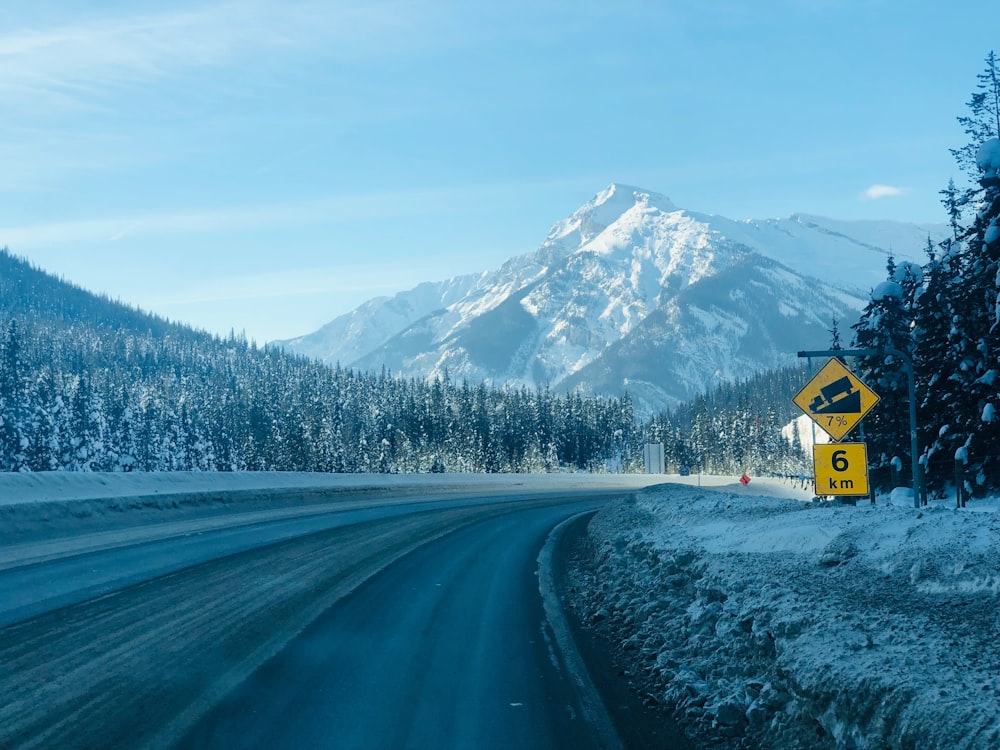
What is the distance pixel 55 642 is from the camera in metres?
8.09

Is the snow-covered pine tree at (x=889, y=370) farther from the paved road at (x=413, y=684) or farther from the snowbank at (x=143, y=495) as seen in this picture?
the paved road at (x=413, y=684)

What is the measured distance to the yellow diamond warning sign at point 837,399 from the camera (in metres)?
15.2

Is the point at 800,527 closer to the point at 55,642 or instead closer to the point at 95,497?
the point at 55,642

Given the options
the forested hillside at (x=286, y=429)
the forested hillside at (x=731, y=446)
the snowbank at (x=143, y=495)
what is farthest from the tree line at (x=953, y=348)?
the forested hillside at (x=731, y=446)

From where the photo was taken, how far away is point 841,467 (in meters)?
15.1

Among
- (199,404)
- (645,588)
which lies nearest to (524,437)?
(199,404)

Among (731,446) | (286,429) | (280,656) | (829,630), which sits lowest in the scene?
(731,446)

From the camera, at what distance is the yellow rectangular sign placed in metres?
15.0

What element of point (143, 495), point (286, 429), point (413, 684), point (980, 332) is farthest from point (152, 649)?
point (286, 429)

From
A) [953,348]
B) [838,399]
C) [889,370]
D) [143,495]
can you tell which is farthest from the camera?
[889,370]

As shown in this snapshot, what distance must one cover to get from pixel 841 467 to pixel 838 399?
4.05ft

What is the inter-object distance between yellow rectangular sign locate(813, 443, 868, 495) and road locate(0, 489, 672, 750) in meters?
5.43

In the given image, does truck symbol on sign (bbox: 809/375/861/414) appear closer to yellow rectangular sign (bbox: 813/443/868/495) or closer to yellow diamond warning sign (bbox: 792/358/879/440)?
yellow diamond warning sign (bbox: 792/358/879/440)

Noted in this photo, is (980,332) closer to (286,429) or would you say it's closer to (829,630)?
(829,630)
